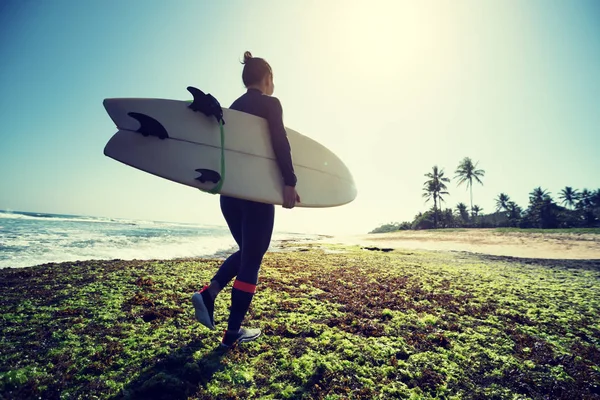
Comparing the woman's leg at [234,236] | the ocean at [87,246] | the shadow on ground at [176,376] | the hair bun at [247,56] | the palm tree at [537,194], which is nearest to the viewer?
the shadow on ground at [176,376]

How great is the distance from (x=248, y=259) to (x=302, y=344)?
941 millimetres

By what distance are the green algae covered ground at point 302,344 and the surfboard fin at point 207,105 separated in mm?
2144

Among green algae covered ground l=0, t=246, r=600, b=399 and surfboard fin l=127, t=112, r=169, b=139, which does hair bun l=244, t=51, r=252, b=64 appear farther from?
green algae covered ground l=0, t=246, r=600, b=399

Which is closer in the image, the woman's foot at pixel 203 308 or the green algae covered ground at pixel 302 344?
the green algae covered ground at pixel 302 344

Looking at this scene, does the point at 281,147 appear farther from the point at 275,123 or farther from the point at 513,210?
the point at 513,210

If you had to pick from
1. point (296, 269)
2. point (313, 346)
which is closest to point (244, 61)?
point (313, 346)

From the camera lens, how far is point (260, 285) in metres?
4.37

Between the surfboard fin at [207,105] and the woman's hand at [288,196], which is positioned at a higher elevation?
the surfboard fin at [207,105]

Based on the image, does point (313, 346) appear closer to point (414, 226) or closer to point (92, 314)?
point (92, 314)

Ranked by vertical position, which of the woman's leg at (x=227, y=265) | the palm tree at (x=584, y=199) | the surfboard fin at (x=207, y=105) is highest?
the palm tree at (x=584, y=199)

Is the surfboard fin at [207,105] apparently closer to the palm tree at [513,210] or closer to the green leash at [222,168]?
the green leash at [222,168]

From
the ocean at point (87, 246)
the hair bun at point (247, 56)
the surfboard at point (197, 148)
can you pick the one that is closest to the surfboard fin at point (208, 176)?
the surfboard at point (197, 148)

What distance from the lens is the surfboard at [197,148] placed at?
250 cm

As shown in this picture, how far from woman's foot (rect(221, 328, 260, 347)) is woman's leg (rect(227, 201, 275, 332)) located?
53 mm
